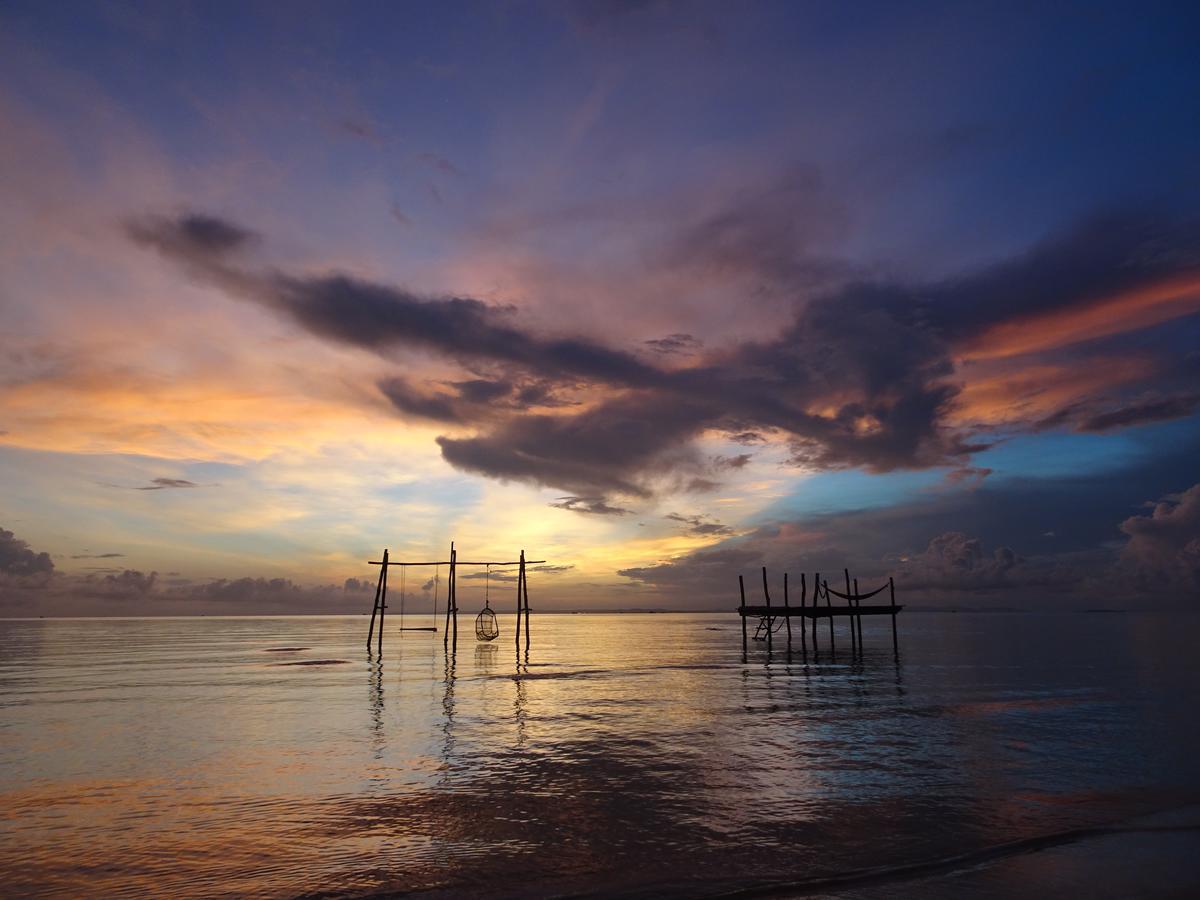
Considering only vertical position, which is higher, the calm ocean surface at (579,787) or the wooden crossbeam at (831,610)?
the wooden crossbeam at (831,610)

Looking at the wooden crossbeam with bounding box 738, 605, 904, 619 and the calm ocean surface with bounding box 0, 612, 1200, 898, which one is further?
A: the wooden crossbeam with bounding box 738, 605, 904, 619

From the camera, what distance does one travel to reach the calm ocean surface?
1065cm

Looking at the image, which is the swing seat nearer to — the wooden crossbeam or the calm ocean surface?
the wooden crossbeam

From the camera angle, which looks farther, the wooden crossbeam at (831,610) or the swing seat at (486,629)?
the swing seat at (486,629)

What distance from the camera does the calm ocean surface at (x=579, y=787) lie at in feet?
34.9

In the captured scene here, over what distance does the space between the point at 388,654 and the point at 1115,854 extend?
5279cm

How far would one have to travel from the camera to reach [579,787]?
15.6m

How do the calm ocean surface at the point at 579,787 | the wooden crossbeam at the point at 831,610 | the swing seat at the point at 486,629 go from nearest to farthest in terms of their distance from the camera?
the calm ocean surface at the point at 579,787 < the wooden crossbeam at the point at 831,610 < the swing seat at the point at 486,629

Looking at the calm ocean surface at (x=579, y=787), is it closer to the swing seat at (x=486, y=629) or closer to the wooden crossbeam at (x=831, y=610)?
the wooden crossbeam at (x=831, y=610)

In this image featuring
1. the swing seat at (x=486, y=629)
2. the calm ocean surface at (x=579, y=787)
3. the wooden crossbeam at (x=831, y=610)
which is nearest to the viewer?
the calm ocean surface at (x=579, y=787)

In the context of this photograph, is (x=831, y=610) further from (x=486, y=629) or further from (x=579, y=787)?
(x=579, y=787)

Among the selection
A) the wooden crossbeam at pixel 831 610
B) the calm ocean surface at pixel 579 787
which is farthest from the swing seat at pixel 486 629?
the calm ocean surface at pixel 579 787

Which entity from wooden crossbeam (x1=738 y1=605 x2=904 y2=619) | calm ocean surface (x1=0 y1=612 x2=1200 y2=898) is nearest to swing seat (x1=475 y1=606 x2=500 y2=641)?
wooden crossbeam (x1=738 y1=605 x2=904 y2=619)

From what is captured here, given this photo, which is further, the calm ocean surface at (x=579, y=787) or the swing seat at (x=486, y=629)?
the swing seat at (x=486, y=629)
